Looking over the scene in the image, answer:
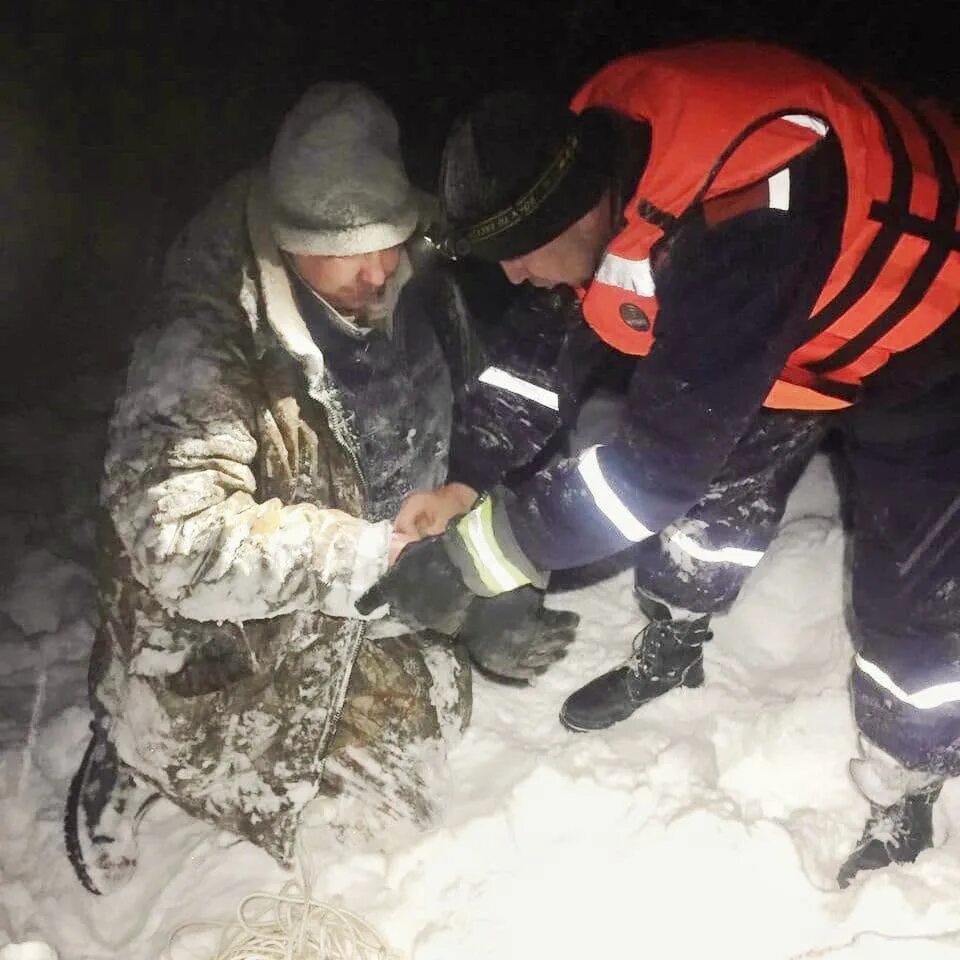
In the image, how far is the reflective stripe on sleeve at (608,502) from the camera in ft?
4.98

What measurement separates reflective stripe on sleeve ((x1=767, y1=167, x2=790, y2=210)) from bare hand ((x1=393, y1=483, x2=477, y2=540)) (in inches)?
38.5

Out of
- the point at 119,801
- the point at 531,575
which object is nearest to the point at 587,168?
the point at 531,575

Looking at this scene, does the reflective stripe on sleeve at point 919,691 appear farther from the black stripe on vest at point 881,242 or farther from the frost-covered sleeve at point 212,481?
the frost-covered sleeve at point 212,481

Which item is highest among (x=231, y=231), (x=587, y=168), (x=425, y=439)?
(x=587, y=168)

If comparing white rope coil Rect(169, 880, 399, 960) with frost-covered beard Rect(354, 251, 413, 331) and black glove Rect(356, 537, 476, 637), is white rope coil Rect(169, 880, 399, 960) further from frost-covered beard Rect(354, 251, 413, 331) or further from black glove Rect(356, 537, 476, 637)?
frost-covered beard Rect(354, 251, 413, 331)

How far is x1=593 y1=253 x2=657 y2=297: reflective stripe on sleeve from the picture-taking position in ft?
4.67

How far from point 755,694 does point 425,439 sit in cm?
122

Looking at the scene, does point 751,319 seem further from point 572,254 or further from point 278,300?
point 278,300

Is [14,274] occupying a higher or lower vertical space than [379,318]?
lower

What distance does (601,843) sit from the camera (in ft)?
6.51

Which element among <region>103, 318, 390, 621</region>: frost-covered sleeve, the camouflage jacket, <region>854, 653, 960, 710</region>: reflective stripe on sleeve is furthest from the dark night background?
<region>854, 653, 960, 710</region>: reflective stripe on sleeve

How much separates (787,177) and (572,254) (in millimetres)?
398

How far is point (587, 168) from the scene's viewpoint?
1354mm

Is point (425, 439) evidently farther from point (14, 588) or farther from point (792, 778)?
point (14, 588)
